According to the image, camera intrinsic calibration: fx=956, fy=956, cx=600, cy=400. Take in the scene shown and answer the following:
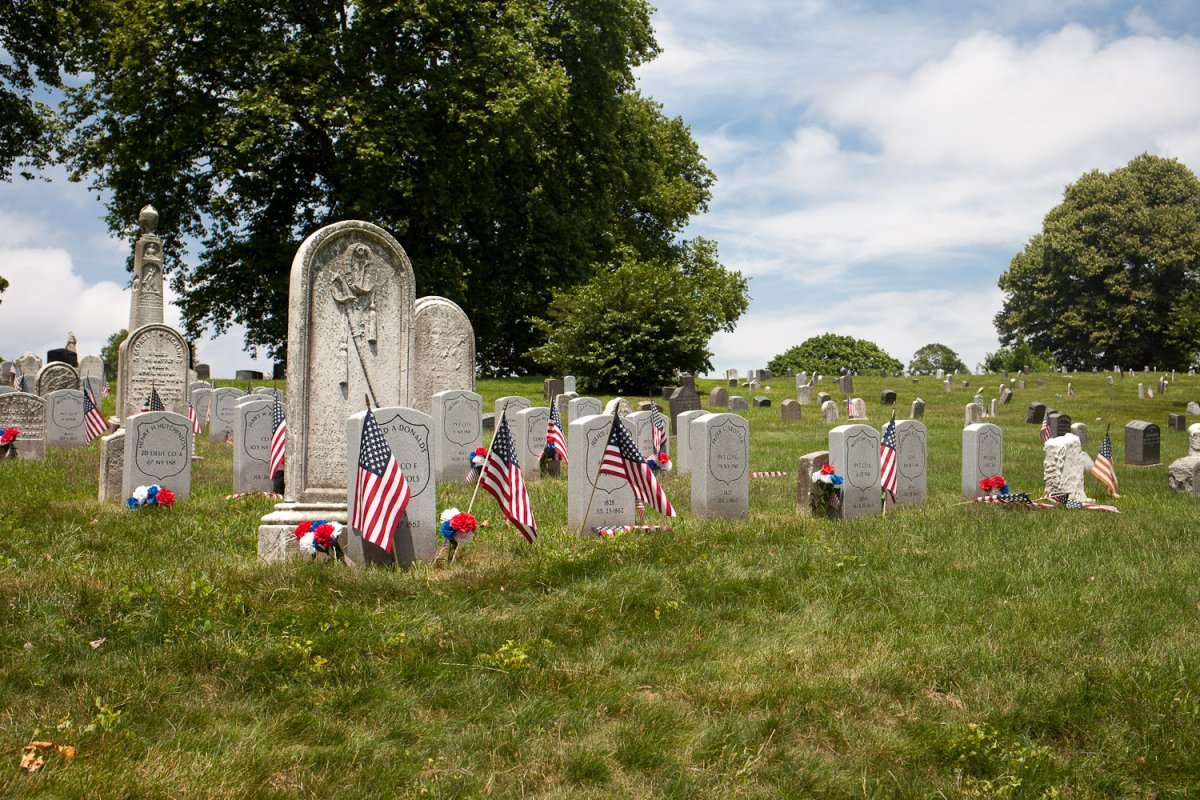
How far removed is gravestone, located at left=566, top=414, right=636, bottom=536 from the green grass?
66 cm

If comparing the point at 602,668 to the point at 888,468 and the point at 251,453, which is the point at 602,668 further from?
the point at 251,453

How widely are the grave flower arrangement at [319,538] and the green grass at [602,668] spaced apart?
0.37 meters

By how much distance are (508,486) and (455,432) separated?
5577 millimetres

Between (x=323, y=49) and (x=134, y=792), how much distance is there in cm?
2400

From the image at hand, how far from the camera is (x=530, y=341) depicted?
36.4 m

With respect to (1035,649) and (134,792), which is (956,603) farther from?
(134,792)

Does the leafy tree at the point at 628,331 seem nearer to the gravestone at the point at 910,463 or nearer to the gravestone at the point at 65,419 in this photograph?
the gravestone at the point at 65,419

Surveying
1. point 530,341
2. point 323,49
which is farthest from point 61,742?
point 530,341

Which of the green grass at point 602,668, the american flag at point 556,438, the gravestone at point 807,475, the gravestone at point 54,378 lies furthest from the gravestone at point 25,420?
the gravestone at point 807,475

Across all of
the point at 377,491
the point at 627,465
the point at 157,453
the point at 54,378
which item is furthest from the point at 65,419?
the point at 627,465

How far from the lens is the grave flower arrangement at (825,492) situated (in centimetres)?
1047

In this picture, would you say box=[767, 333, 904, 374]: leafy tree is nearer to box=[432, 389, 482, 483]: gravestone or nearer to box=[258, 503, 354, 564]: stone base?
box=[432, 389, 482, 483]: gravestone

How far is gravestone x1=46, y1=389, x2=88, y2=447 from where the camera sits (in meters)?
16.3

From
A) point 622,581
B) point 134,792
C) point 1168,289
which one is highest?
point 1168,289
